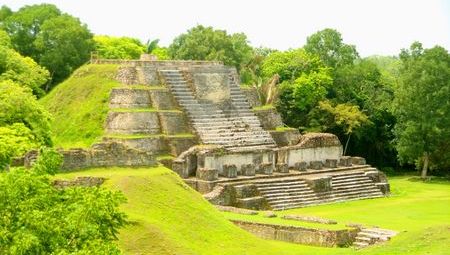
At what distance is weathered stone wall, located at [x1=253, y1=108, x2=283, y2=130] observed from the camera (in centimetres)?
4081

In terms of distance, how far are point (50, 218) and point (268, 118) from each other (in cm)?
2781

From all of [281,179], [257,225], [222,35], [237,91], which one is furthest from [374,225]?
[222,35]

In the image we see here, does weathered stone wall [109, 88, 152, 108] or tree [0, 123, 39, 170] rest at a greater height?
weathered stone wall [109, 88, 152, 108]

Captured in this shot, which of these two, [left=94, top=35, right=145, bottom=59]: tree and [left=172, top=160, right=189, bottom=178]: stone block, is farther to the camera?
[left=94, top=35, right=145, bottom=59]: tree

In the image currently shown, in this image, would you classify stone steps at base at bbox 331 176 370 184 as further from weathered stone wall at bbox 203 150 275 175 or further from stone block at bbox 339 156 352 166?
weathered stone wall at bbox 203 150 275 175

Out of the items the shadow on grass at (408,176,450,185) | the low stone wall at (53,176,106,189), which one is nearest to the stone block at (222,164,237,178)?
the low stone wall at (53,176,106,189)

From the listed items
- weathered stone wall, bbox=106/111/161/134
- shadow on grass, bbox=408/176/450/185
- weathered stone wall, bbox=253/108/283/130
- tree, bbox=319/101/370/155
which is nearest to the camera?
weathered stone wall, bbox=106/111/161/134

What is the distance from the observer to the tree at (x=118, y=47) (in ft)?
197

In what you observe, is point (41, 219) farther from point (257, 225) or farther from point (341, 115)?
point (341, 115)

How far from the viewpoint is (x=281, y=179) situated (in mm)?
35750

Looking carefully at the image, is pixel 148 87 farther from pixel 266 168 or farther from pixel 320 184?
pixel 320 184

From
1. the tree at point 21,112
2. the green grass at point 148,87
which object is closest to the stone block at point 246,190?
the green grass at point 148,87

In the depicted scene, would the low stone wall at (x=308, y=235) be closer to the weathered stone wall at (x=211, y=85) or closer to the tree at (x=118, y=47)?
the weathered stone wall at (x=211, y=85)

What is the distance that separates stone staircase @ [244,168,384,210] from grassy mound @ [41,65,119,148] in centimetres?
782
